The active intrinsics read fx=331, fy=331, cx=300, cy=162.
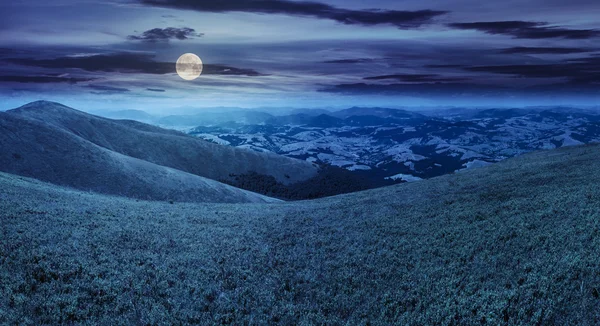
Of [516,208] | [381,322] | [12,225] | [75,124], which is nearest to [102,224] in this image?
[12,225]

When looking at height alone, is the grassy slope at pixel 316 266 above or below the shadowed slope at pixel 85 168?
above

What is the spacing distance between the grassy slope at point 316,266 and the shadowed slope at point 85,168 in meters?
47.9

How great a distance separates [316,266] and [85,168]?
262ft

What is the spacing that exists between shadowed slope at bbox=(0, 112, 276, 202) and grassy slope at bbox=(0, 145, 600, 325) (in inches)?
1884

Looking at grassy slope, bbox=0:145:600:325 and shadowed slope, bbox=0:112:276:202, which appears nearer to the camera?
grassy slope, bbox=0:145:600:325

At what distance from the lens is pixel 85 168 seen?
261ft

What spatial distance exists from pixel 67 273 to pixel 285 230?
16697 millimetres

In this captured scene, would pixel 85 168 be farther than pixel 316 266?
Yes

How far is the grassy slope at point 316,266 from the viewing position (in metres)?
13.2

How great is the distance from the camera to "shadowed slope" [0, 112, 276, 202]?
246 feet

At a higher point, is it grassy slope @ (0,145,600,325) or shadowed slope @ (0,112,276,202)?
grassy slope @ (0,145,600,325)

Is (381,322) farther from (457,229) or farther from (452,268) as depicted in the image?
(457,229)

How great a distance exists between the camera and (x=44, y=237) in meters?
19.9

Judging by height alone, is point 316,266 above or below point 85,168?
above
